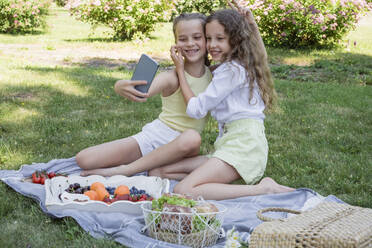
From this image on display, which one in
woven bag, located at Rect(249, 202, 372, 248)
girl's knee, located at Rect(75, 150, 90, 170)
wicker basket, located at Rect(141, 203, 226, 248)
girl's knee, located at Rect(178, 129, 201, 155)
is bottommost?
girl's knee, located at Rect(75, 150, 90, 170)

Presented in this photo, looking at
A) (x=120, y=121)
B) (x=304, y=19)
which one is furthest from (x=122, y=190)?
(x=304, y=19)

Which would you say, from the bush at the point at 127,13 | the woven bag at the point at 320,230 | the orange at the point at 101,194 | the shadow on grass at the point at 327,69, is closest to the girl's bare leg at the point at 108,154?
the orange at the point at 101,194

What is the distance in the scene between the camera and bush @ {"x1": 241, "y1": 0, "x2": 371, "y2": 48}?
390 inches

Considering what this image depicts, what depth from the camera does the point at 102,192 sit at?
2951 mm

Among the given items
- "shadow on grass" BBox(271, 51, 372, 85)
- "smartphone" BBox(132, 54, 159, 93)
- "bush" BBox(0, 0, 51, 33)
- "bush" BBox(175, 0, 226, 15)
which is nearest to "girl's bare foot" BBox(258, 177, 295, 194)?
"smartphone" BBox(132, 54, 159, 93)

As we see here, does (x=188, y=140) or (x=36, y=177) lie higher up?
(x=188, y=140)

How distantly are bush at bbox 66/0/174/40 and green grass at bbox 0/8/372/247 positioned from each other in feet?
6.36

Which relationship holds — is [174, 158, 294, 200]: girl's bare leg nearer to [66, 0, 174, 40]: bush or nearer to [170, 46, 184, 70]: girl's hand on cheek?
[170, 46, 184, 70]: girl's hand on cheek

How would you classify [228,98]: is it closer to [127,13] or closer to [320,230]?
[320,230]

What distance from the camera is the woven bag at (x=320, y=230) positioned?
1855 millimetres

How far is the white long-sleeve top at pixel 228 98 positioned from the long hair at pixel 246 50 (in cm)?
5

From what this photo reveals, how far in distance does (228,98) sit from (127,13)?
813 centimetres

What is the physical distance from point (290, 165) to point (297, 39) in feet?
23.4

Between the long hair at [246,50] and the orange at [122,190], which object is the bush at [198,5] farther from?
the orange at [122,190]
